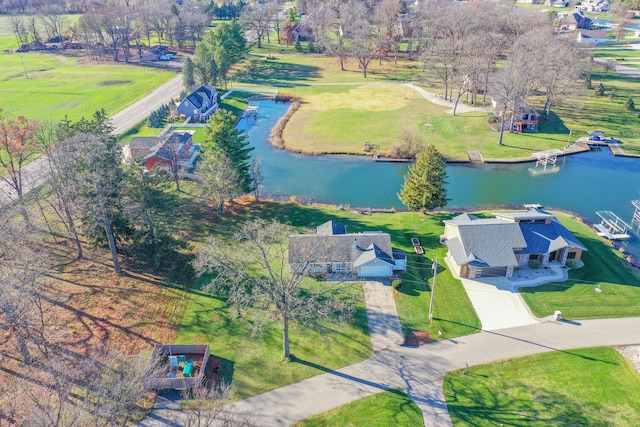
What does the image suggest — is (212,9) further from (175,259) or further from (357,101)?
(175,259)

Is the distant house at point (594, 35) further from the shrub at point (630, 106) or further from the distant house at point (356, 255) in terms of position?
the distant house at point (356, 255)

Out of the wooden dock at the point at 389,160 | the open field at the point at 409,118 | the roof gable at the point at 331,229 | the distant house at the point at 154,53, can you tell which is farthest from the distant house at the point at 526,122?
the distant house at the point at 154,53

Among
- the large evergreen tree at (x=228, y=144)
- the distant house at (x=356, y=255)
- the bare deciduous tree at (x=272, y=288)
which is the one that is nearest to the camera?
the bare deciduous tree at (x=272, y=288)

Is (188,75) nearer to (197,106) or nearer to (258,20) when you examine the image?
(197,106)

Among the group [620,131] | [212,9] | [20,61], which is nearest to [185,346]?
[620,131]

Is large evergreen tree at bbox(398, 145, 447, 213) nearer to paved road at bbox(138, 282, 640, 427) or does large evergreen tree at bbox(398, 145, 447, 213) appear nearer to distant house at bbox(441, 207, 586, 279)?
distant house at bbox(441, 207, 586, 279)
